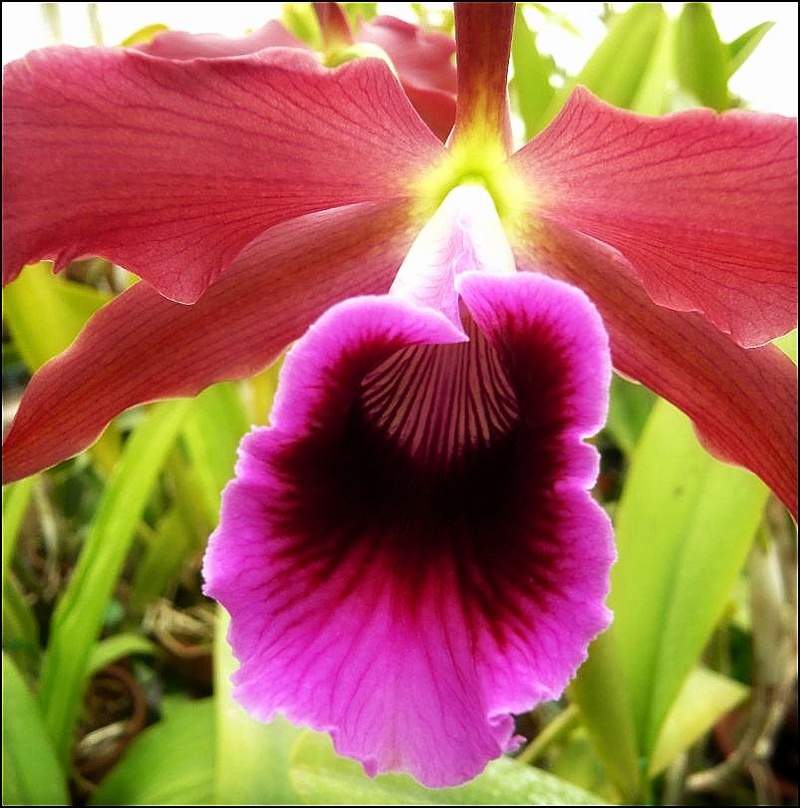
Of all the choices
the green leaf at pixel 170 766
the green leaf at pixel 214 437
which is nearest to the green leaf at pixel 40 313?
the green leaf at pixel 214 437

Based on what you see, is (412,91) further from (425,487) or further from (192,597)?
(192,597)

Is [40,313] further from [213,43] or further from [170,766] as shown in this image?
[170,766]

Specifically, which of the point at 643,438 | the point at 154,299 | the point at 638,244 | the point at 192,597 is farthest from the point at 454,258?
the point at 192,597

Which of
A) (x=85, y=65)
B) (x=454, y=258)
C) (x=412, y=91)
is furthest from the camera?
Result: (x=412, y=91)

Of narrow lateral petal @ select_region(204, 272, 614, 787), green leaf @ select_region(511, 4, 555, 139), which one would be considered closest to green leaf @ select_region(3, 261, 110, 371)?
green leaf @ select_region(511, 4, 555, 139)

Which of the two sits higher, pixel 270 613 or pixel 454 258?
pixel 454 258

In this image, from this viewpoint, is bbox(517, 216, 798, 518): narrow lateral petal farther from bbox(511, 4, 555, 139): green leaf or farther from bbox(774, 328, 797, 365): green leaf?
bbox(511, 4, 555, 139): green leaf

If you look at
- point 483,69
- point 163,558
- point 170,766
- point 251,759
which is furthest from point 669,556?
point 163,558
